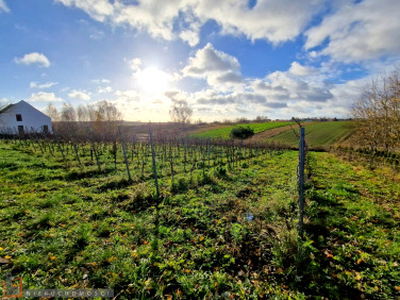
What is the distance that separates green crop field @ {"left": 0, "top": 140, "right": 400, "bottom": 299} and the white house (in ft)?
126

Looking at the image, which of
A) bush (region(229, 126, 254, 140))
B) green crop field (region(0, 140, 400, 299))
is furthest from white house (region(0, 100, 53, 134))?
green crop field (region(0, 140, 400, 299))

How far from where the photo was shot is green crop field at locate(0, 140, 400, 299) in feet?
8.37

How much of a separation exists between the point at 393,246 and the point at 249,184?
4636 millimetres

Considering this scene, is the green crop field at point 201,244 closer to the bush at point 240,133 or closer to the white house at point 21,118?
the bush at point 240,133

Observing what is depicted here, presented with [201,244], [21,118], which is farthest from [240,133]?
[21,118]

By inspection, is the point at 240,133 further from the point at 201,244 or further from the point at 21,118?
the point at 21,118

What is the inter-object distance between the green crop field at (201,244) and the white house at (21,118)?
3837 cm

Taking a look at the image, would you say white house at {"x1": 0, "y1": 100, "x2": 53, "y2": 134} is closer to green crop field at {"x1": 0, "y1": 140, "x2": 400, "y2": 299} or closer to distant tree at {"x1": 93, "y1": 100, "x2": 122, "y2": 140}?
distant tree at {"x1": 93, "y1": 100, "x2": 122, "y2": 140}

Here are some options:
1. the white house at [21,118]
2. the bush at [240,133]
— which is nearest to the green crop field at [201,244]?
the bush at [240,133]

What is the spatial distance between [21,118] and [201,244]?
157ft

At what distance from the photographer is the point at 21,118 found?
33375 mm

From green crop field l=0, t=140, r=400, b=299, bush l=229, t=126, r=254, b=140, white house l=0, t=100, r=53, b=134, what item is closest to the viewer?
green crop field l=0, t=140, r=400, b=299

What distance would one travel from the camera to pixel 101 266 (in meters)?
2.91

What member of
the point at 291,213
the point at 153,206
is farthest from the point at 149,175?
the point at 291,213
